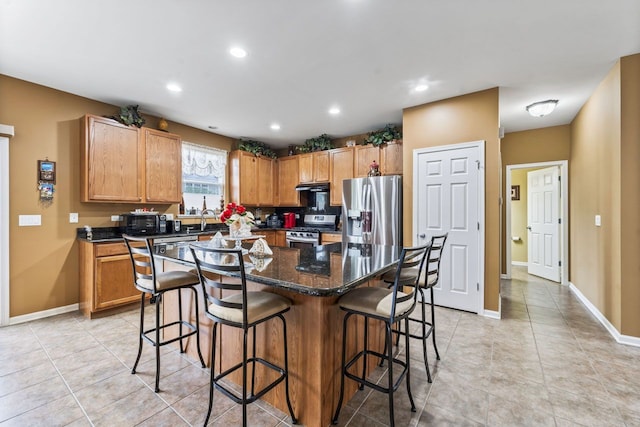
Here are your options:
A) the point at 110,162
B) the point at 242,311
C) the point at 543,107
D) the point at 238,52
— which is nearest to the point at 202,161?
the point at 110,162

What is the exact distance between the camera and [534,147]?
4.86 m

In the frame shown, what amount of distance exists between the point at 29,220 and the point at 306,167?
3941 millimetres

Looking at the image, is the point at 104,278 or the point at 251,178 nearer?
the point at 104,278

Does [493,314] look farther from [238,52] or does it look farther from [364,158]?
[238,52]

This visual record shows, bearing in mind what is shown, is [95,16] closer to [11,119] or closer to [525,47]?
[11,119]

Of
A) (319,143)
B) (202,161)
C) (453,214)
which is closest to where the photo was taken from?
(453,214)

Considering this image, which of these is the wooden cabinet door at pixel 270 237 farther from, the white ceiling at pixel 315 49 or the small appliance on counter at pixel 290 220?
the white ceiling at pixel 315 49

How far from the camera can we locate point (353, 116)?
4.26 metres

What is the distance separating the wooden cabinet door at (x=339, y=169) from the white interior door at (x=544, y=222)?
351cm

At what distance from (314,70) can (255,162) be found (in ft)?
9.82

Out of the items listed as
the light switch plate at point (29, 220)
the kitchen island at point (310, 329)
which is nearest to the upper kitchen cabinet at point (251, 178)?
the light switch plate at point (29, 220)

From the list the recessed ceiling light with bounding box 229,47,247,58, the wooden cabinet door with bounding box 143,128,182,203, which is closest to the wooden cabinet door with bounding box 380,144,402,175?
the recessed ceiling light with bounding box 229,47,247,58

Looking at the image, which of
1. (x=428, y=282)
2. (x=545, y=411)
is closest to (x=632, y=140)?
(x=428, y=282)

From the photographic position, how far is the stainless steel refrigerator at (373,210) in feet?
12.9
